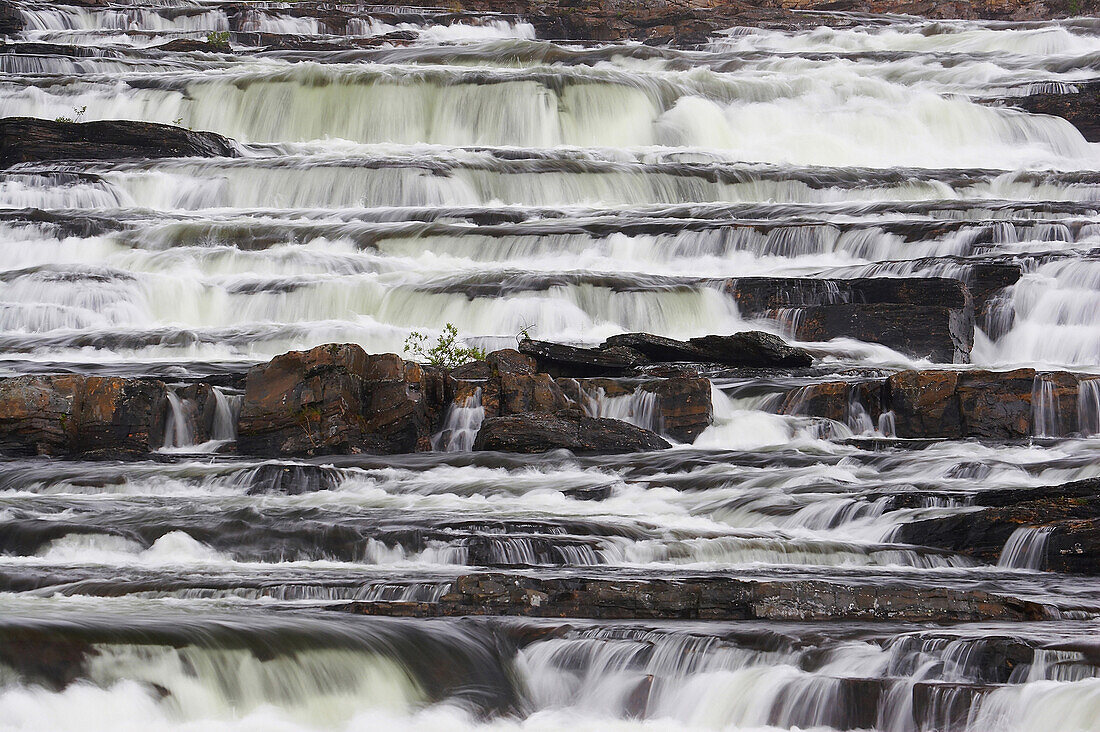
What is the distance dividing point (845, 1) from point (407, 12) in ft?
47.9

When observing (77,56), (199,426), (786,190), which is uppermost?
(77,56)

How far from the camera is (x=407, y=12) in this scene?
40.7 m

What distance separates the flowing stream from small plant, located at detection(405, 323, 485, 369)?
30 centimetres

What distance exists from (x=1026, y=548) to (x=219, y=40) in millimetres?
29179

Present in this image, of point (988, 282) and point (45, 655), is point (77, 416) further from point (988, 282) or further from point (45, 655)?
point (988, 282)

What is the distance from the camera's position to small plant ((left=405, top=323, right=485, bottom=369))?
14930 millimetres

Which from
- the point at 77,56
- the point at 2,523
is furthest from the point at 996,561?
the point at 77,56

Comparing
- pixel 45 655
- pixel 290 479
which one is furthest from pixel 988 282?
pixel 45 655

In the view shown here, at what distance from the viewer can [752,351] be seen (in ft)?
49.5

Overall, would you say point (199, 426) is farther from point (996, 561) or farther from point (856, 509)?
point (996, 561)

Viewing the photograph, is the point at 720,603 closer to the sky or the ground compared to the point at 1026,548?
closer to the sky

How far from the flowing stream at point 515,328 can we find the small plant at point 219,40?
426mm

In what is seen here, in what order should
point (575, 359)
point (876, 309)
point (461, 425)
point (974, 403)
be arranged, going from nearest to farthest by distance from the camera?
point (974, 403) → point (461, 425) → point (575, 359) → point (876, 309)

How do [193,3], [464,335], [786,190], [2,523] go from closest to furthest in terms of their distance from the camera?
[2,523] < [464,335] < [786,190] < [193,3]
